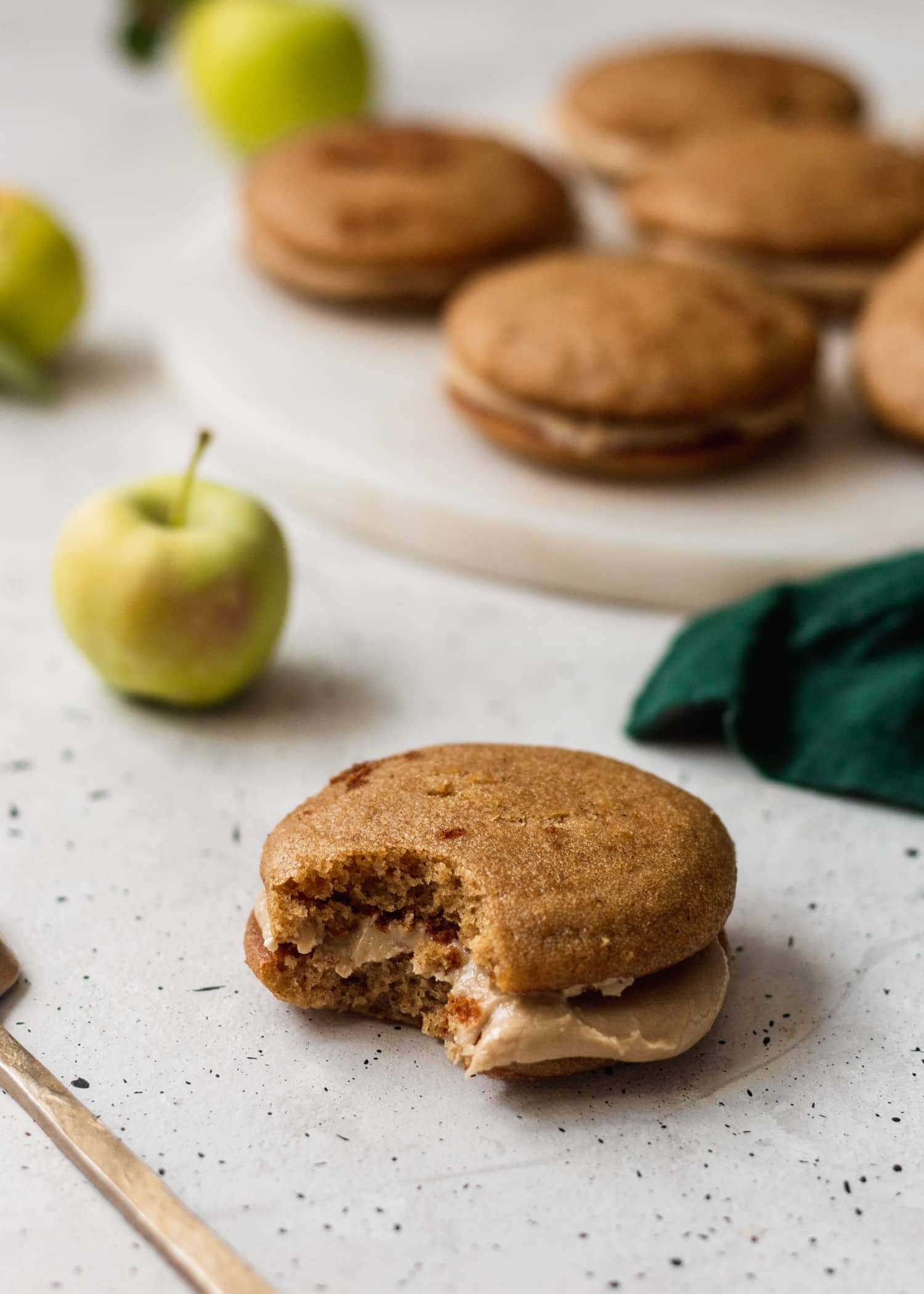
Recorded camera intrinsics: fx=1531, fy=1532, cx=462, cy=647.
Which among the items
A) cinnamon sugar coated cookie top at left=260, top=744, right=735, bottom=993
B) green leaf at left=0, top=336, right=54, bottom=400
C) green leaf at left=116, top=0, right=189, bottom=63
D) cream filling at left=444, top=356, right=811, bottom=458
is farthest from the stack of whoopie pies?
green leaf at left=116, top=0, right=189, bottom=63

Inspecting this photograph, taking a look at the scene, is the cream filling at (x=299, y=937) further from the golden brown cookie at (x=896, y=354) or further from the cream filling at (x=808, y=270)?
the cream filling at (x=808, y=270)

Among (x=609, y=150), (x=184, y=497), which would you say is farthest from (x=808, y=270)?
(x=184, y=497)

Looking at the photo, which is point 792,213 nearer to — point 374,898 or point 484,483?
point 484,483

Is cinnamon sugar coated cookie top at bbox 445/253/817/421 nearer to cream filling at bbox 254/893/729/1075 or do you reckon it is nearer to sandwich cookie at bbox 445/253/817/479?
sandwich cookie at bbox 445/253/817/479

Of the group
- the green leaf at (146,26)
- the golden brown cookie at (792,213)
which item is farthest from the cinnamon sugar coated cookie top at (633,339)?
the green leaf at (146,26)

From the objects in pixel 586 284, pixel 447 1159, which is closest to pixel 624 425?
pixel 586 284

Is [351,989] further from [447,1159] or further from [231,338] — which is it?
[231,338]
